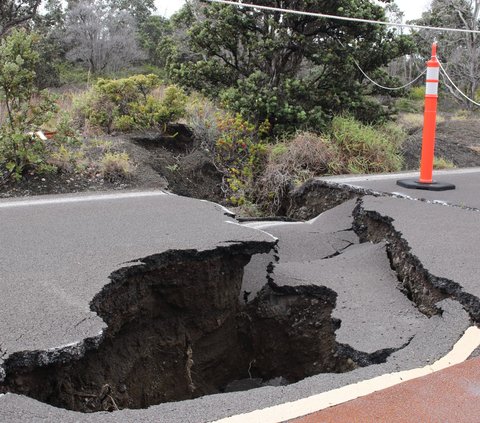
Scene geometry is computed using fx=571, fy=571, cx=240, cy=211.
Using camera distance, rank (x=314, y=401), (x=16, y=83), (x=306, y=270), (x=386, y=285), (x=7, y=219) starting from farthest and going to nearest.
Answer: (x=16, y=83) → (x=7, y=219) → (x=306, y=270) → (x=386, y=285) → (x=314, y=401)

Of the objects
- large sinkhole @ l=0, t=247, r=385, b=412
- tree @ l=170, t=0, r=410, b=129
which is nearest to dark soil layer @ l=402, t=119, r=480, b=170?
tree @ l=170, t=0, r=410, b=129

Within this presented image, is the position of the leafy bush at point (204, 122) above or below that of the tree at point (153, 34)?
below

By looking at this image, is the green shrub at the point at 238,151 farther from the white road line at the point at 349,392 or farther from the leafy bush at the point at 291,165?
the white road line at the point at 349,392

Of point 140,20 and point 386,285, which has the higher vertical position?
point 140,20

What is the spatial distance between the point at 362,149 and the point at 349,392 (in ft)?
25.0

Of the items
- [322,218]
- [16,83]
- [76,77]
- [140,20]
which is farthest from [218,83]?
[140,20]

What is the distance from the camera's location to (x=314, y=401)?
2.58 m

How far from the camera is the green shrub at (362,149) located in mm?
9586

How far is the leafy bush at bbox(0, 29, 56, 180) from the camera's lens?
24.2 feet

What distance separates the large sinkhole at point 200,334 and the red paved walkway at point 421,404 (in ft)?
2.56

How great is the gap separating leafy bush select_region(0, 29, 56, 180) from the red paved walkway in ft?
20.2

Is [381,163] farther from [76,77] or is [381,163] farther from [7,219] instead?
[76,77]

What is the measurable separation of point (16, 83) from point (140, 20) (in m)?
35.0

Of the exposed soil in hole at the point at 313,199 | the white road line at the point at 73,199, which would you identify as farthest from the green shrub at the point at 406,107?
the white road line at the point at 73,199
